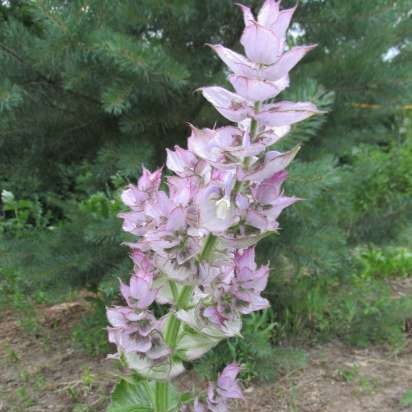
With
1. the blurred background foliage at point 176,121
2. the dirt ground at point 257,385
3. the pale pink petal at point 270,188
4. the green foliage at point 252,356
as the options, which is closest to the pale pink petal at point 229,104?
the pale pink petal at point 270,188

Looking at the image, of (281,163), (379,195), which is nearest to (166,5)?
(281,163)

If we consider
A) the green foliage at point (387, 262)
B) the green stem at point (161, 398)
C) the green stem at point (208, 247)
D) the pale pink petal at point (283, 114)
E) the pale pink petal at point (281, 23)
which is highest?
the pale pink petal at point (281, 23)

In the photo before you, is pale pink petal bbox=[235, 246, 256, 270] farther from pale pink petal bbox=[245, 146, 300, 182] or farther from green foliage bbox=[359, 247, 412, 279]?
green foliage bbox=[359, 247, 412, 279]

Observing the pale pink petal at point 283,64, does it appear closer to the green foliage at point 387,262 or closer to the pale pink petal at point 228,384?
the pale pink petal at point 228,384

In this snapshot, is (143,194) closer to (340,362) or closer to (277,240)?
(277,240)

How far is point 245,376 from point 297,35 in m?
1.47

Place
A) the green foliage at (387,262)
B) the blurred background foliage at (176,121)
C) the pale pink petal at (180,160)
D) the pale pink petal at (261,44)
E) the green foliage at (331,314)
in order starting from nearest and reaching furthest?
the pale pink petal at (261,44) → the pale pink petal at (180,160) → the blurred background foliage at (176,121) → the green foliage at (331,314) → the green foliage at (387,262)

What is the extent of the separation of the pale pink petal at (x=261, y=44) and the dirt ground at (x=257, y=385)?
5.42 feet

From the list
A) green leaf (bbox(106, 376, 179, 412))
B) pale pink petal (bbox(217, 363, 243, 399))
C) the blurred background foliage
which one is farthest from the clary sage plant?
the blurred background foliage

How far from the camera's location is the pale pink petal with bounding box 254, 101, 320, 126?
3.18ft

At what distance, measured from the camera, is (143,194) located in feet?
3.87

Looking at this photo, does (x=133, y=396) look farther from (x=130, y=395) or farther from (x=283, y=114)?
(x=283, y=114)

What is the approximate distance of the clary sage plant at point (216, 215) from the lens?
974 mm

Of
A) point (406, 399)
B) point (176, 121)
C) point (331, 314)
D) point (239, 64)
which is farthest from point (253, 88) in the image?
point (331, 314)
